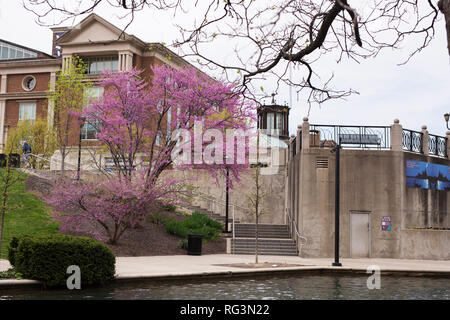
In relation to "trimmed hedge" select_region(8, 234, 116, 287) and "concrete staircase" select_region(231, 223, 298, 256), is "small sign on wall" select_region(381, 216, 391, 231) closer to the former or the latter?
"concrete staircase" select_region(231, 223, 298, 256)

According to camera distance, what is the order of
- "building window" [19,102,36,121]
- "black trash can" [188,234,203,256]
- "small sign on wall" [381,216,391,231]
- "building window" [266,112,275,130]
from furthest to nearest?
"building window" [266,112,275,130], "building window" [19,102,36,121], "small sign on wall" [381,216,391,231], "black trash can" [188,234,203,256]

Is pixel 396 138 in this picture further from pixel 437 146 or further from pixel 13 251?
pixel 13 251

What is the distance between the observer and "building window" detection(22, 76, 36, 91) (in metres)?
54.1

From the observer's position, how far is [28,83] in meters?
54.9

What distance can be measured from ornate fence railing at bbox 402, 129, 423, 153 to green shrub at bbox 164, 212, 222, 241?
1084 cm

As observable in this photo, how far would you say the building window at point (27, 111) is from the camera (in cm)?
5300

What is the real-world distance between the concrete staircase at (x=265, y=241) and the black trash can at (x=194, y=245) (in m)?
2.26

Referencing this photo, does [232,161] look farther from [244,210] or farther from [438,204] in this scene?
[438,204]

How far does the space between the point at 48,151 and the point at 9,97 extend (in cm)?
1384

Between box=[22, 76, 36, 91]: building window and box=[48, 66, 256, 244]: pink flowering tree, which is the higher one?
box=[22, 76, 36, 91]: building window

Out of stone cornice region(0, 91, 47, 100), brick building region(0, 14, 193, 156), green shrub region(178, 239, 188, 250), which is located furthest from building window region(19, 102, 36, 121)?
green shrub region(178, 239, 188, 250)

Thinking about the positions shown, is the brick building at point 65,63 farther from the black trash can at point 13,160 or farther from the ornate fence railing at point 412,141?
the ornate fence railing at point 412,141

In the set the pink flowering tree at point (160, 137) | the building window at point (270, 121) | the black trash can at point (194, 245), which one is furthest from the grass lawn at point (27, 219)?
the building window at point (270, 121)
